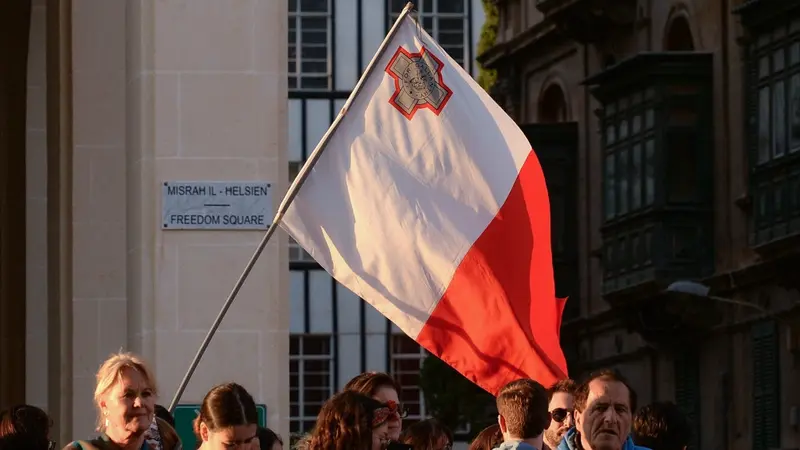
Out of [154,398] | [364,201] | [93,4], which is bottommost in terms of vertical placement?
[154,398]

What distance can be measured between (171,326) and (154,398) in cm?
321

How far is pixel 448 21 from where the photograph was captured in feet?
180

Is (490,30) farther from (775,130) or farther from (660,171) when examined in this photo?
(775,130)

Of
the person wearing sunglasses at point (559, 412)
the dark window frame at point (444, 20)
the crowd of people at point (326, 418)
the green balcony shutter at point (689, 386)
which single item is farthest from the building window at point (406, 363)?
the crowd of people at point (326, 418)

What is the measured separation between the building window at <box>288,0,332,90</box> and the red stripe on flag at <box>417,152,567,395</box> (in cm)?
4335

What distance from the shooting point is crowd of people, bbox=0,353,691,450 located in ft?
25.8

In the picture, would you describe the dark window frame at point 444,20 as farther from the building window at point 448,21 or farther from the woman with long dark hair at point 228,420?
the woman with long dark hair at point 228,420

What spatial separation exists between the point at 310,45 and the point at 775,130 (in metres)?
22.1

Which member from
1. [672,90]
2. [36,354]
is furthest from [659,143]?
[36,354]

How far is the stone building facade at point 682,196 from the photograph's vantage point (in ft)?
112

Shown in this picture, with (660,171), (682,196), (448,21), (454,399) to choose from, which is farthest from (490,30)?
(682,196)

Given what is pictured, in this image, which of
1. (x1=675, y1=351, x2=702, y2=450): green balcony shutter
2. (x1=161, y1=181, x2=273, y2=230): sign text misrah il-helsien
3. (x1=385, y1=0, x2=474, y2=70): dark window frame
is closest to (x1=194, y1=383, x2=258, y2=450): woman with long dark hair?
(x1=161, y1=181, x2=273, y2=230): sign text misrah il-helsien

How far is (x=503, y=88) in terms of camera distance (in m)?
47.0

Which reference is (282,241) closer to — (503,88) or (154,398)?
(154,398)
